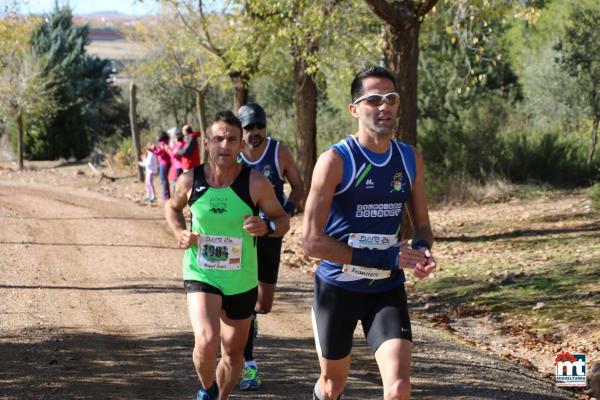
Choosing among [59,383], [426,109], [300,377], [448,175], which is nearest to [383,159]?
[300,377]

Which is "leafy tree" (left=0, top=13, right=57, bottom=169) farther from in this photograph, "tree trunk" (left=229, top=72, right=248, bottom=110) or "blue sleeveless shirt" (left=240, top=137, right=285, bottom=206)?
"blue sleeveless shirt" (left=240, top=137, right=285, bottom=206)

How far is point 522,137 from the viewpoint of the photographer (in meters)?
21.2

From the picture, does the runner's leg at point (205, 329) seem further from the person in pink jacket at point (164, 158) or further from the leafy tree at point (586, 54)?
the leafy tree at point (586, 54)

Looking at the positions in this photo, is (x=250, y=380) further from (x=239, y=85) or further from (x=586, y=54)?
(x=586, y=54)

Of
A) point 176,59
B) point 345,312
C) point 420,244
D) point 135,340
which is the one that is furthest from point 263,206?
point 176,59

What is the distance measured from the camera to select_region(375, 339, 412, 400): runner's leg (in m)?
4.69

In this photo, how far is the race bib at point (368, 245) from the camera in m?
5.04

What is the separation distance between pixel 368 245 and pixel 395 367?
69 centimetres

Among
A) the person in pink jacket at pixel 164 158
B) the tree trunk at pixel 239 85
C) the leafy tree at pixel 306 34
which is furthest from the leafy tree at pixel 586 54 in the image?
the person in pink jacket at pixel 164 158

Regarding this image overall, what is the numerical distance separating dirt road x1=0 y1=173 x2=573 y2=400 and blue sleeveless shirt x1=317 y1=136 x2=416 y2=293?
2.08 metres

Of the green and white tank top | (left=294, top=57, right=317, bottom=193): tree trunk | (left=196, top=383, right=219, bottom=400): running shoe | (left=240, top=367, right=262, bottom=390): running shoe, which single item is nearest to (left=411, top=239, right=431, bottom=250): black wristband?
the green and white tank top

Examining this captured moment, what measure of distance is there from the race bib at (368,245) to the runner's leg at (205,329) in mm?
1038

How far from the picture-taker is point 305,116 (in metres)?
18.8

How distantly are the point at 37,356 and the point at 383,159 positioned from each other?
4471 mm
